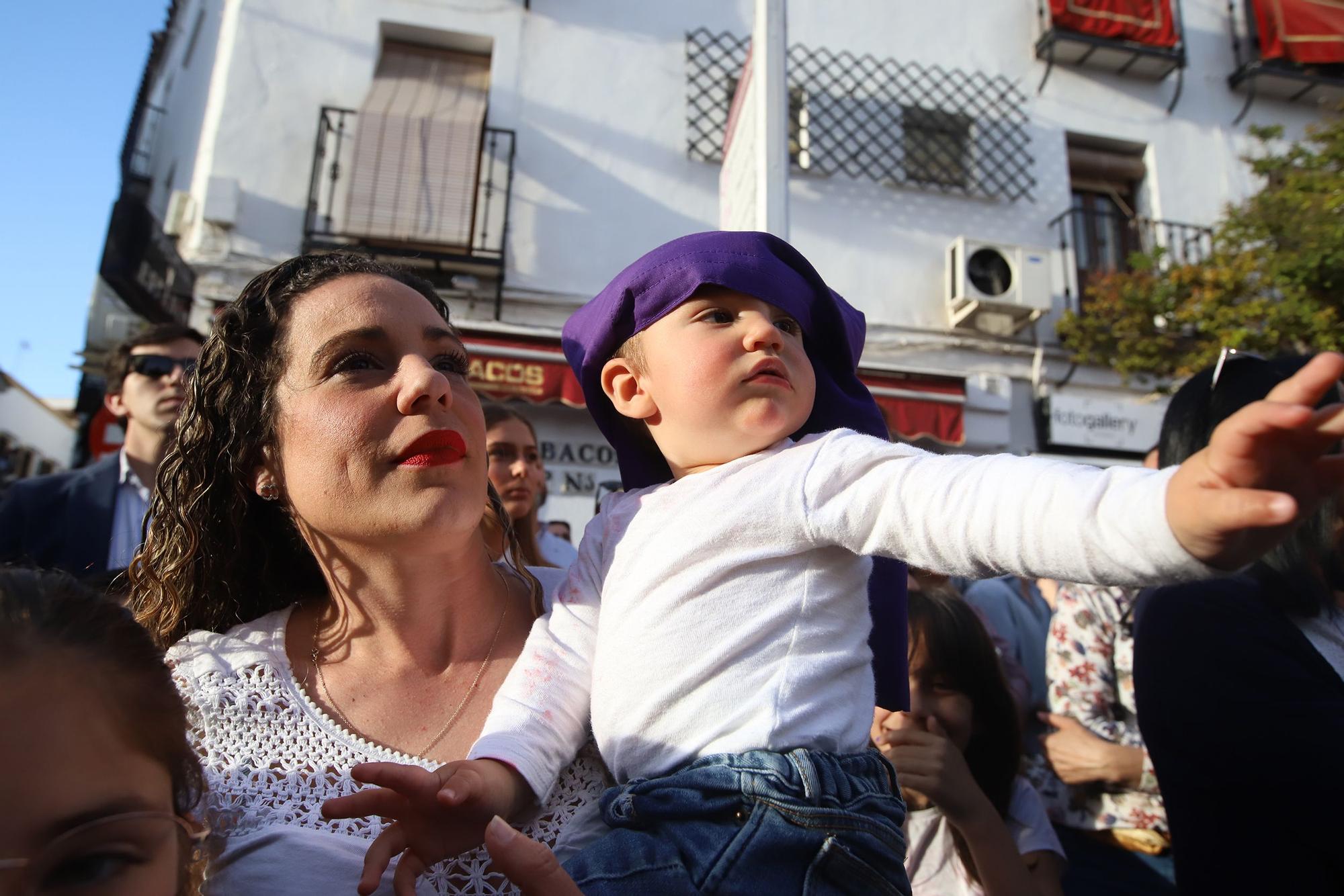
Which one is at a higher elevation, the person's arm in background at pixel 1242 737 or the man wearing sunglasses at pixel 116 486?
the man wearing sunglasses at pixel 116 486

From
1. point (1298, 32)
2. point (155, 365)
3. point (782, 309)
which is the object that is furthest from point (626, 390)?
point (1298, 32)

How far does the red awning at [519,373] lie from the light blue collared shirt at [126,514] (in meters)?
4.17

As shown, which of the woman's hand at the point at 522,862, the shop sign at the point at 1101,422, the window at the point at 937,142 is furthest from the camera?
the window at the point at 937,142

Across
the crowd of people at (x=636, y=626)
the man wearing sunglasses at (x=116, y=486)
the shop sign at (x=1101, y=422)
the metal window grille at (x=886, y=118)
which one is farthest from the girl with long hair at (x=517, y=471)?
the shop sign at (x=1101, y=422)

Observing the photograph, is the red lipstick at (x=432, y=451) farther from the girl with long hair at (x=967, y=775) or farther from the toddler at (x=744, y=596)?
the girl with long hair at (x=967, y=775)

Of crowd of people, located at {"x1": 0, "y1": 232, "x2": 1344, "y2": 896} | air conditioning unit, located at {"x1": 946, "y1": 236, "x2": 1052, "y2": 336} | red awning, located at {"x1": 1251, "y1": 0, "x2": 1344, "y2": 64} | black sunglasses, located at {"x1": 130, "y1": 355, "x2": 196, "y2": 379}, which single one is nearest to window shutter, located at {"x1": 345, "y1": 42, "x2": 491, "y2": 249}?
black sunglasses, located at {"x1": 130, "y1": 355, "x2": 196, "y2": 379}

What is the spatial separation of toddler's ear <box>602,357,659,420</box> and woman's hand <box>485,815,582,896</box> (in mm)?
769

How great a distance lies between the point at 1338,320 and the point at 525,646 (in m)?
7.44

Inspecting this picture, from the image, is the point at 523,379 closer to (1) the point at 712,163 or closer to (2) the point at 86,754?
(1) the point at 712,163

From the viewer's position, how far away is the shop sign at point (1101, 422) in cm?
882

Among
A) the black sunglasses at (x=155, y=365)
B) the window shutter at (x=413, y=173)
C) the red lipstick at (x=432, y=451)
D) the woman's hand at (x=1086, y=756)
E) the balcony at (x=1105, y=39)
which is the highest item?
the balcony at (x=1105, y=39)

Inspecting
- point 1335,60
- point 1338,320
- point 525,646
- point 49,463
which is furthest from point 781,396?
point 49,463

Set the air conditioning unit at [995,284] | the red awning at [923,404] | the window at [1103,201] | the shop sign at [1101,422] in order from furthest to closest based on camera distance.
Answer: the window at [1103,201]
the shop sign at [1101,422]
the air conditioning unit at [995,284]
the red awning at [923,404]

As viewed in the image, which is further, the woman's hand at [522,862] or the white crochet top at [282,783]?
the white crochet top at [282,783]
